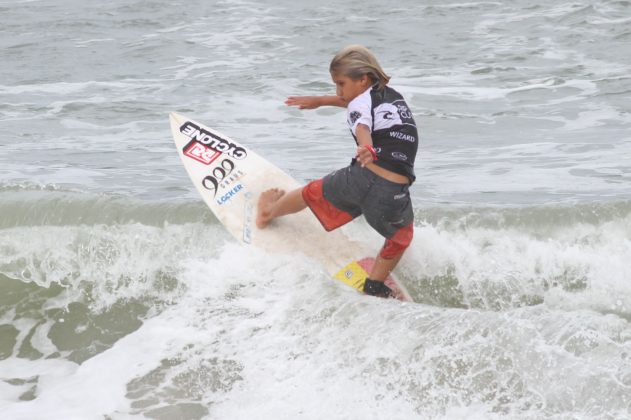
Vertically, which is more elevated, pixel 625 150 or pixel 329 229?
pixel 329 229

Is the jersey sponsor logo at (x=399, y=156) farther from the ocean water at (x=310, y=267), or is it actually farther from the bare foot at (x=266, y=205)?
the bare foot at (x=266, y=205)

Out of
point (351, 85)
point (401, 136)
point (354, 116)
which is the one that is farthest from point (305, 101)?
point (401, 136)

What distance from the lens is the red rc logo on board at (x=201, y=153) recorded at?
6746mm

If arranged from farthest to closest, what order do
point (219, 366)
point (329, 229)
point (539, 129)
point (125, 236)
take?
point (539, 129) → point (125, 236) → point (329, 229) → point (219, 366)

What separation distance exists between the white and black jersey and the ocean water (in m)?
0.88

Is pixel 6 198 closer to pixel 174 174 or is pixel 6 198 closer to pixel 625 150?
pixel 174 174

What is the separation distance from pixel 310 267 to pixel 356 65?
141 cm

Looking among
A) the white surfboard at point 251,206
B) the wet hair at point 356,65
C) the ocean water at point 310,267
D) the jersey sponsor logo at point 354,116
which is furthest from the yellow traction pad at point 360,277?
the wet hair at point 356,65

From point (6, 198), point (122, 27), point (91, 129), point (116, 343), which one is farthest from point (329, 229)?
point (122, 27)

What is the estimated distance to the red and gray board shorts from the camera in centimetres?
537

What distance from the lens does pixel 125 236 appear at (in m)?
6.91

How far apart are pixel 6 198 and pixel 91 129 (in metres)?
3.27

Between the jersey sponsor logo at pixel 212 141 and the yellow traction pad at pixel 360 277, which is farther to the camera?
the jersey sponsor logo at pixel 212 141

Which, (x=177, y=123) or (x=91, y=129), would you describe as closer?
(x=177, y=123)
